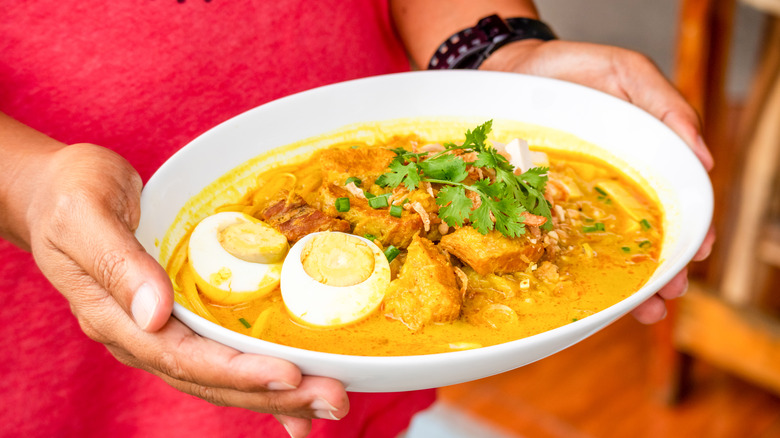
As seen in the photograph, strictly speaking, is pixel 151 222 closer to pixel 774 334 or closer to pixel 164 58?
pixel 164 58

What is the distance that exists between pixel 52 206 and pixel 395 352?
88cm

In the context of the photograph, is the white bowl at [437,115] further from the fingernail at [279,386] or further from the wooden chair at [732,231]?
the wooden chair at [732,231]

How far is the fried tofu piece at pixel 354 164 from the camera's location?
2.06m

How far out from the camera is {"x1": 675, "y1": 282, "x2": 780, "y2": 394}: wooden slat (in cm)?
353

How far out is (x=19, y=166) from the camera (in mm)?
1714

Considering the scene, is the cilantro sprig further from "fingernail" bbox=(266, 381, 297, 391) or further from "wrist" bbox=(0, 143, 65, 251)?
"wrist" bbox=(0, 143, 65, 251)

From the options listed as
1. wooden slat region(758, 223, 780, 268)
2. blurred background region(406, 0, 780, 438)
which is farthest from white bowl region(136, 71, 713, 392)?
wooden slat region(758, 223, 780, 268)

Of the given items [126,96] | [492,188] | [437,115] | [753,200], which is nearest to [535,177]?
[492,188]

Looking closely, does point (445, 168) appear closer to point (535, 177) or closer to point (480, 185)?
point (480, 185)

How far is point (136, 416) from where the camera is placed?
2246 millimetres

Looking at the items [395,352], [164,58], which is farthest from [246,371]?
[164,58]

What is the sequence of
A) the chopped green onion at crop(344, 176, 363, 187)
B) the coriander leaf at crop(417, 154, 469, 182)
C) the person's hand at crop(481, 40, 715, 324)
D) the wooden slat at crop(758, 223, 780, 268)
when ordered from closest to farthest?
1. the coriander leaf at crop(417, 154, 469, 182)
2. the chopped green onion at crop(344, 176, 363, 187)
3. the person's hand at crop(481, 40, 715, 324)
4. the wooden slat at crop(758, 223, 780, 268)

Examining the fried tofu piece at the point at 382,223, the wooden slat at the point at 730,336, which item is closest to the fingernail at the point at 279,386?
the fried tofu piece at the point at 382,223

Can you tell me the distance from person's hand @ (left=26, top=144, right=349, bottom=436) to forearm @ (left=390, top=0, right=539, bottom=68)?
4.36 feet
